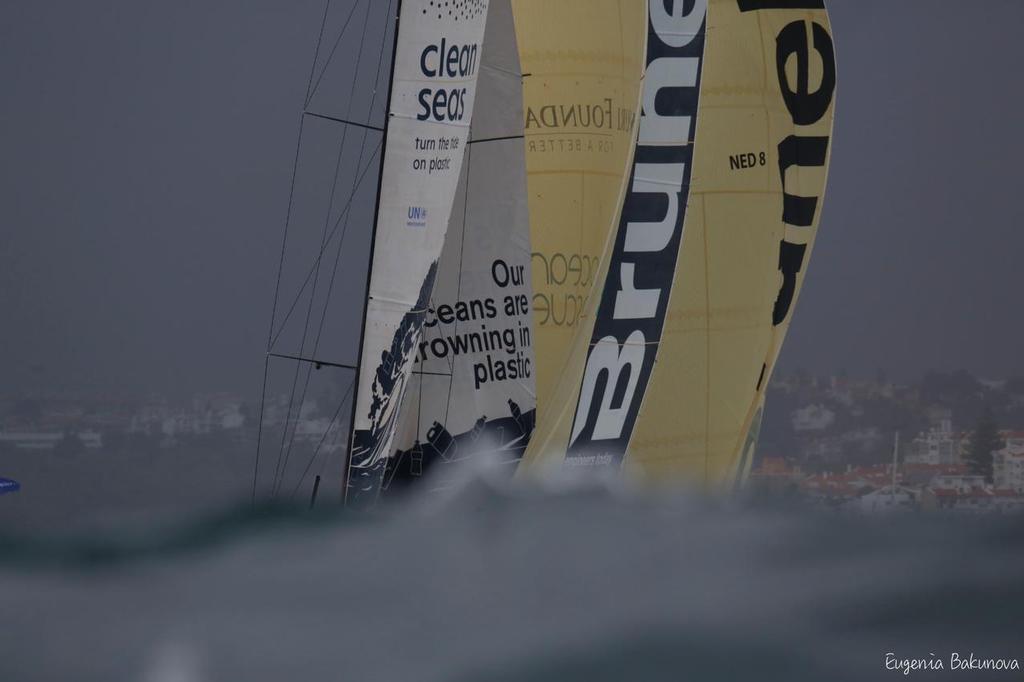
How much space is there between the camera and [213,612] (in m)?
6.60

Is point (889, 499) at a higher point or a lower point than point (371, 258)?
lower

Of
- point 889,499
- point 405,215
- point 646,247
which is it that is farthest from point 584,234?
point 889,499

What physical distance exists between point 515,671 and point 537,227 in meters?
3.46

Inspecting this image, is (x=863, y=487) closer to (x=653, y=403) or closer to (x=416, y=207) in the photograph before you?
(x=653, y=403)

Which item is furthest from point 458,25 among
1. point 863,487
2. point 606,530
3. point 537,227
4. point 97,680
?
point 863,487

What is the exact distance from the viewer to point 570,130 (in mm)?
9383

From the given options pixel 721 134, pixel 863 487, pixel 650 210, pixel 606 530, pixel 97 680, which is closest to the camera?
pixel 97 680

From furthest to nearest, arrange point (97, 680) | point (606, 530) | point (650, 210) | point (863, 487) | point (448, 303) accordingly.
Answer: point (863, 487)
point (650, 210)
point (448, 303)
point (606, 530)
point (97, 680)

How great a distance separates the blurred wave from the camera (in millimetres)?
6305

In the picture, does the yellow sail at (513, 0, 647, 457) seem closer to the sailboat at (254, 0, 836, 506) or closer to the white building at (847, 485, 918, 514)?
the sailboat at (254, 0, 836, 506)

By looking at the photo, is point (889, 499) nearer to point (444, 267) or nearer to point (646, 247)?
point (646, 247)

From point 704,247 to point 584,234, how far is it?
Answer: 1069 millimetres

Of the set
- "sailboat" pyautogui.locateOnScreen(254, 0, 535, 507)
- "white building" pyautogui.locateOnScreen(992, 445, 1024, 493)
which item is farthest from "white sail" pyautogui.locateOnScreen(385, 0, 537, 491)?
"white building" pyautogui.locateOnScreen(992, 445, 1024, 493)

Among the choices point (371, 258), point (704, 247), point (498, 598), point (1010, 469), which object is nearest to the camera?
point (498, 598)
